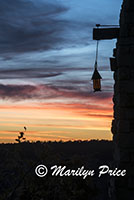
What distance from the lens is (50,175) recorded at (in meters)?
13.2

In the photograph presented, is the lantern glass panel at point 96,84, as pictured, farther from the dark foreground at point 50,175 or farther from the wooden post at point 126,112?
the dark foreground at point 50,175

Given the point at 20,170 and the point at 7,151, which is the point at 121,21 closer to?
the point at 20,170

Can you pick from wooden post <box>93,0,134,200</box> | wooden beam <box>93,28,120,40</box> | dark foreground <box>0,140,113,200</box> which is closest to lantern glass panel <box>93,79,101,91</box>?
wooden post <box>93,0,134,200</box>

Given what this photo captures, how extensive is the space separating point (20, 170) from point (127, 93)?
1092 cm

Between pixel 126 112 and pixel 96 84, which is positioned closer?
pixel 126 112

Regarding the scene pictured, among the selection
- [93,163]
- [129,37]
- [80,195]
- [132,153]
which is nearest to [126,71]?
[129,37]

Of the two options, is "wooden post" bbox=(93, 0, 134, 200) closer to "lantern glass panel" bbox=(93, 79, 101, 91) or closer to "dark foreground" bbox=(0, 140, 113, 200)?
"lantern glass panel" bbox=(93, 79, 101, 91)

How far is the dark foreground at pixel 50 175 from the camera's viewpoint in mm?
11867

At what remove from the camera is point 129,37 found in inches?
339

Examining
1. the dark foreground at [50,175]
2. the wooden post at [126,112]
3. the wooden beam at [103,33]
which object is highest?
the wooden beam at [103,33]

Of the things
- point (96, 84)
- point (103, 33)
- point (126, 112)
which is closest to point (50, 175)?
point (96, 84)

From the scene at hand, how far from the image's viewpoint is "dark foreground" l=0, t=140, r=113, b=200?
38.9 feet

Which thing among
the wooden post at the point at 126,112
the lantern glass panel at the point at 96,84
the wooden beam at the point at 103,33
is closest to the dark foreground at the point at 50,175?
the wooden post at the point at 126,112

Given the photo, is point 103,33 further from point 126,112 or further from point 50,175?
point 50,175
